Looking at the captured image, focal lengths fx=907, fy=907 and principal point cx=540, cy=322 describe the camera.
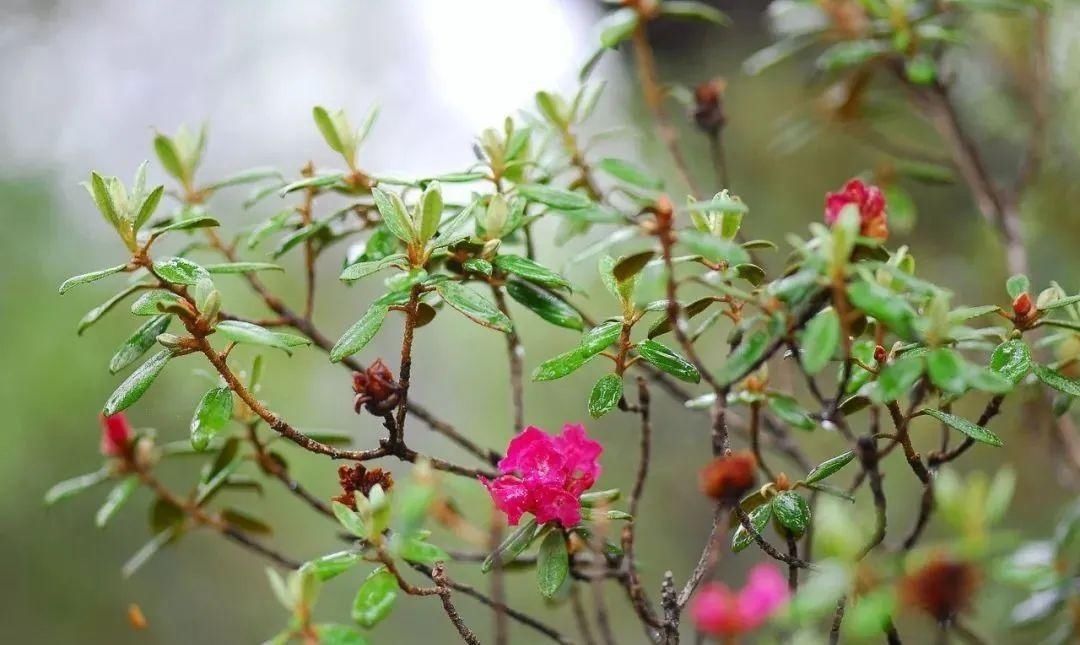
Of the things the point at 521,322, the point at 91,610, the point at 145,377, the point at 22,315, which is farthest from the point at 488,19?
the point at 145,377

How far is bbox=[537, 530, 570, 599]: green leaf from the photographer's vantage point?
701mm

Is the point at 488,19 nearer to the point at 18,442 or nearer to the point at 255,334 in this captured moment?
the point at 18,442

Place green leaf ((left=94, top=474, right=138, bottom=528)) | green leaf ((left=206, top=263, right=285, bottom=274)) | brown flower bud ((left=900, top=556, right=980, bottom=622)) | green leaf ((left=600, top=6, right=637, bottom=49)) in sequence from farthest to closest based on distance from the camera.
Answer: green leaf ((left=600, top=6, right=637, bottom=49))
green leaf ((left=94, top=474, right=138, bottom=528))
green leaf ((left=206, top=263, right=285, bottom=274))
brown flower bud ((left=900, top=556, right=980, bottom=622))

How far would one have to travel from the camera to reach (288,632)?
54cm

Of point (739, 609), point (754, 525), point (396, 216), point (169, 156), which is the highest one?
point (169, 156)

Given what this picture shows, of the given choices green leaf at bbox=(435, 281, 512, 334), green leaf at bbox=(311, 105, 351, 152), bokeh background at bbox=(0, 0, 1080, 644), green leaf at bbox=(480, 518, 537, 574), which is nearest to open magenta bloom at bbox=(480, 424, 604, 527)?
green leaf at bbox=(480, 518, 537, 574)

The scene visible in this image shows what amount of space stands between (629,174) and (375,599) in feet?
1.07

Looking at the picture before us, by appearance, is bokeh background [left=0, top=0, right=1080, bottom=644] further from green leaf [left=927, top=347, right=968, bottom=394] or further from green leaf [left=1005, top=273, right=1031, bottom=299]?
green leaf [left=927, top=347, right=968, bottom=394]

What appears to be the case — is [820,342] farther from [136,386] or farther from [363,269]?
[136,386]

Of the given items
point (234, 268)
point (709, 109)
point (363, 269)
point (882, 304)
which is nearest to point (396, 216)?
point (363, 269)

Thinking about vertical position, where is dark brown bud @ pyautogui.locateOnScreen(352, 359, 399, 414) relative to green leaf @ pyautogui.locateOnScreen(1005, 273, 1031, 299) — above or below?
above

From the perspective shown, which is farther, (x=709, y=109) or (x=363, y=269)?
(x=709, y=109)

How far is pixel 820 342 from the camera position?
529 mm

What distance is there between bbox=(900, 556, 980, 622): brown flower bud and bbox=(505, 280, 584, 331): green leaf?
0.34 metres
